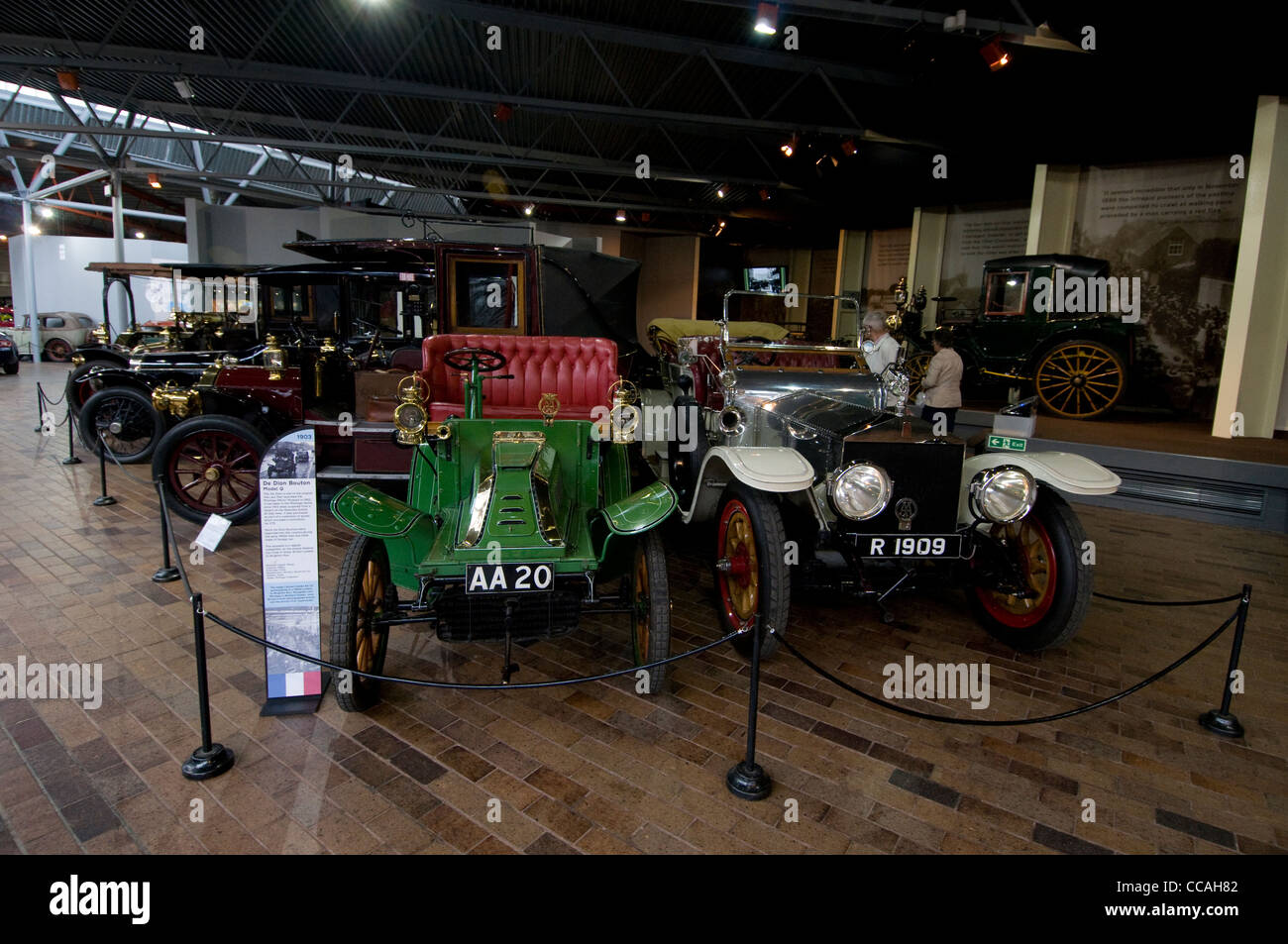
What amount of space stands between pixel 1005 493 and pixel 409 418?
261 cm

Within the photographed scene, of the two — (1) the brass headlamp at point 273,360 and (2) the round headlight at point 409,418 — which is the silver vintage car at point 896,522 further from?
(1) the brass headlamp at point 273,360

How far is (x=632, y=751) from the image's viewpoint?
95.3 inches

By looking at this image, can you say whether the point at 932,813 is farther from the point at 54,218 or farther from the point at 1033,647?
the point at 54,218

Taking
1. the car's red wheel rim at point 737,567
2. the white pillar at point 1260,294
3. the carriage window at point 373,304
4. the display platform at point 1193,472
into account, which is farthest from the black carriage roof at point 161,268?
the white pillar at point 1260,294

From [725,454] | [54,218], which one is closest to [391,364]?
[725,454]

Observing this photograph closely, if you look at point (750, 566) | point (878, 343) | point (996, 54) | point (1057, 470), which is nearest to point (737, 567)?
point (750, 566)

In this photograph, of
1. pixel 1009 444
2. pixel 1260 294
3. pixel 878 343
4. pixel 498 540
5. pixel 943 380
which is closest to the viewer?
pixel 498 540

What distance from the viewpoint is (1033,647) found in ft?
10.7

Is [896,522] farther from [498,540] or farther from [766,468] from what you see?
[498,540]

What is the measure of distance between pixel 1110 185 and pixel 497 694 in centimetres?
1056

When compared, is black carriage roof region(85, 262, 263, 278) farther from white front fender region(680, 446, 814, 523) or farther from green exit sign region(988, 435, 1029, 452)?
green exit sign region(988, 435, 1029, 452)

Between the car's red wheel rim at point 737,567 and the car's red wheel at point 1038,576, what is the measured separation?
1.09m

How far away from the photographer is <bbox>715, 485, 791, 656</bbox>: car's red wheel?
291 cm
